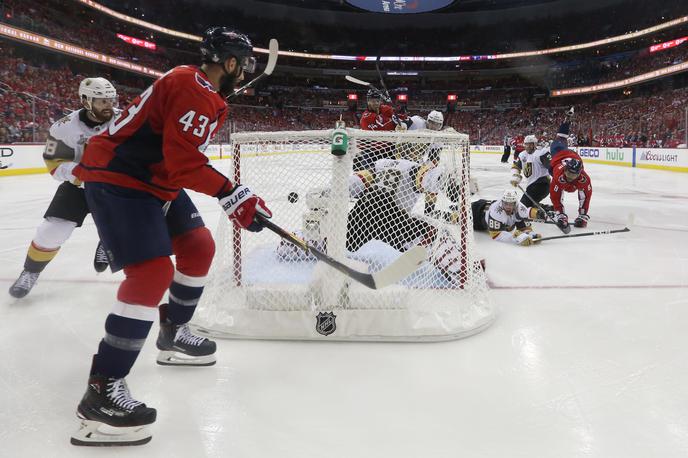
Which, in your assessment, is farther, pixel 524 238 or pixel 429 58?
pixel 429 58

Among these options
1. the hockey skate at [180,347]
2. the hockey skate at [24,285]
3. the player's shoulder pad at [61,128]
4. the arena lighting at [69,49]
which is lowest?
the hockey skate at [180,347]

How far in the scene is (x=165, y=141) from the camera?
127cm

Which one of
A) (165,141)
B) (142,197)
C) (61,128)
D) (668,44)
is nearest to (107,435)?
(142,197)

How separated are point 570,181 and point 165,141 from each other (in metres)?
4.27

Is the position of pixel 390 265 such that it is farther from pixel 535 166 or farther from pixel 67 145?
pixel 535 166

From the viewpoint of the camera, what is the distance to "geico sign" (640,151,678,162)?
11.1m

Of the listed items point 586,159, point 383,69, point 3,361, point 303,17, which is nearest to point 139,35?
point 303,17

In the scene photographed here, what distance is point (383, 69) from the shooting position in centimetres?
3253

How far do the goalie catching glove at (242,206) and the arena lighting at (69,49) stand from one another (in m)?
15.7

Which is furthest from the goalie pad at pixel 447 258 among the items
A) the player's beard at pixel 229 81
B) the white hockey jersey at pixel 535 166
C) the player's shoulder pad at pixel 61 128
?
the white hockey jersey at pixel 535 166

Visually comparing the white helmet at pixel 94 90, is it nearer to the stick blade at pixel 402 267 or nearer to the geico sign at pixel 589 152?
the stick blade at pixel 402 267

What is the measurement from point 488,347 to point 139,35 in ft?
85.6

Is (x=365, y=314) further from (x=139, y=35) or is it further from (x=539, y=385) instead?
(x=139, y=35)

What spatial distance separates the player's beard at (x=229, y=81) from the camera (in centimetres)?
146
